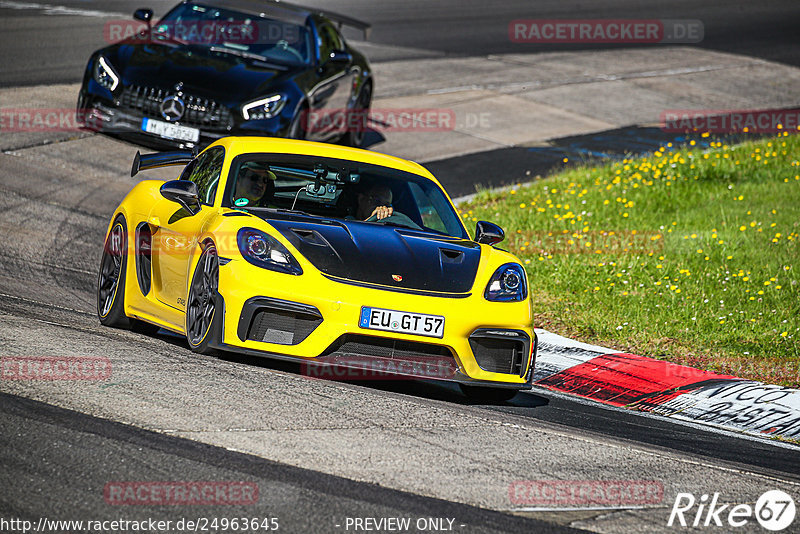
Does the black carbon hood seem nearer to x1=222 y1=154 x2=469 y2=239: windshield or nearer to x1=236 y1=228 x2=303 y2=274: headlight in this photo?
x1=236 y1=228 x2=303 y2=274: headlight

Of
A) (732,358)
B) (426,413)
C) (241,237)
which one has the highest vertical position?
(241,237)

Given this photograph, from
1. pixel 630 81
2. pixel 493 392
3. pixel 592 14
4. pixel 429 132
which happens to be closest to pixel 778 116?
pixel 630 81

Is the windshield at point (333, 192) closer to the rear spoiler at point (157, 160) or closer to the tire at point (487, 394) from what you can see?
the rear spoiler at point (157, 160)

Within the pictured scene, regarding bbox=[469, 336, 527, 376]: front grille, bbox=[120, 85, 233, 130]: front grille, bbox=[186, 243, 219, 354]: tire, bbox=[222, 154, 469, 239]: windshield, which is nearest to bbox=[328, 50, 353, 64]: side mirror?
bbox=[120, 85, 233, 130]: front grille

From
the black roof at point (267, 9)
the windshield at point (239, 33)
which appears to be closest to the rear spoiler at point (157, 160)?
the windshield at point (239, 33)

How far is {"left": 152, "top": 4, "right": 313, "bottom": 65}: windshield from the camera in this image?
13750 mm

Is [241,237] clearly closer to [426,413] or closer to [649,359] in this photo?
[426,413]

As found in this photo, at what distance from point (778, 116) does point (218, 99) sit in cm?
1082

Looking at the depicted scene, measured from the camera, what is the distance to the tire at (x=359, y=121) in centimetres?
1481

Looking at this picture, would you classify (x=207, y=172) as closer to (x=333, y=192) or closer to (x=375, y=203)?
(x=333, y=192)

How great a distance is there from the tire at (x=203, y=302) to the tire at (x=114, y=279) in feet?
3.55

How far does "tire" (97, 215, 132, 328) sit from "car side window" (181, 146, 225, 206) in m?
0.61

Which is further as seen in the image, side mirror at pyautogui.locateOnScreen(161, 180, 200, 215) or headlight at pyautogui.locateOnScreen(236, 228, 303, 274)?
side mirror at pyautogui.locateOnScreen(161, 180, 200, 215)

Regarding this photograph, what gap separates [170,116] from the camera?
496 inches
